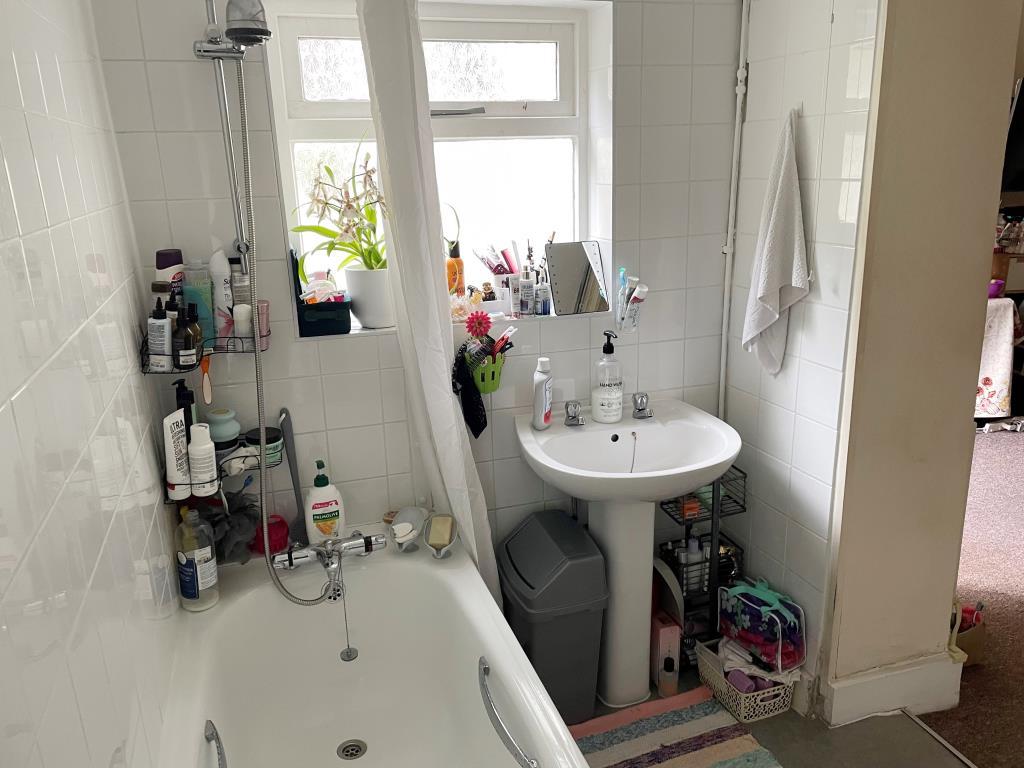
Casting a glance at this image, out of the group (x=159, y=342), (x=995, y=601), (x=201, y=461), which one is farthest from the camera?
(x=995, y=601)

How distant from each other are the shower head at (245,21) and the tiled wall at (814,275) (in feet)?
4.37

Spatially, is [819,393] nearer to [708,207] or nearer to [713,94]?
[708,207]

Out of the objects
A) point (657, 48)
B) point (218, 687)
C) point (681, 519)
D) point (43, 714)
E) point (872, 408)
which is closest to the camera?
point (43, 714)

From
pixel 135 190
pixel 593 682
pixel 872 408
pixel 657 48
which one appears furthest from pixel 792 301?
pixel 135 190

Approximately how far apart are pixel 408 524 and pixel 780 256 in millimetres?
1237

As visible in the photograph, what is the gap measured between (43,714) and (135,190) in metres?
1.39

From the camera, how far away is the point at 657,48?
2205 mm

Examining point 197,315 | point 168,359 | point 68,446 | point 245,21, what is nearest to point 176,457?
point 168,359

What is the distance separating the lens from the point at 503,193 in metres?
2.39

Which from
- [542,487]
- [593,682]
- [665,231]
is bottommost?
[593,682]

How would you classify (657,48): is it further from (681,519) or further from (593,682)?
(593,682)

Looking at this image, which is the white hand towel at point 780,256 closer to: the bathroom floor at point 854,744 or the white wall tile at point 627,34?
the white wall tile at point 627,34

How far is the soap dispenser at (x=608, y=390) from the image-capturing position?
2.26 m

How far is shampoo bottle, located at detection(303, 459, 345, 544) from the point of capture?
6.73 feet
